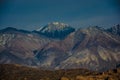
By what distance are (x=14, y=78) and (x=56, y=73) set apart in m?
20.1

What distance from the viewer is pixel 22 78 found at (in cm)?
17750

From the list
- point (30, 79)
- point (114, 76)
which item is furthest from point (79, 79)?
point (30, 79)

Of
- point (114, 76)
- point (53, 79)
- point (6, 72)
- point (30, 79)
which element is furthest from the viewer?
point (6, 72)

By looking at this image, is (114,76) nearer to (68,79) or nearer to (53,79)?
(68,79)

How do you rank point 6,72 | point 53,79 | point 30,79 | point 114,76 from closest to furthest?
point 114,76 → point 53,79 → point 30,79 → point 6,72

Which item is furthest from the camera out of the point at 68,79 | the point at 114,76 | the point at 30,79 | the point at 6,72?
the point at 6,72

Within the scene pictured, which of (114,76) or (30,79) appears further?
(30,79)

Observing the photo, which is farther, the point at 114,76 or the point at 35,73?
the point at 35,73

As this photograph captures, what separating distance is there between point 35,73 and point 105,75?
6497 centimetres

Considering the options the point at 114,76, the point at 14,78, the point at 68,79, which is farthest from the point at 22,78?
the point at 114,76

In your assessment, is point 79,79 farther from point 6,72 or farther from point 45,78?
point 6,72

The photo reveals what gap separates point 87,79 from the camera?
13350 centimetres

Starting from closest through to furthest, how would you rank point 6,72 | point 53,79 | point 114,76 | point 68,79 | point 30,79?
1. point 114,76
2. point 68,79
3. point 53,79
4. point 30,79
5. point 6,72

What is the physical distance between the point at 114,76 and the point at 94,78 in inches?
277
